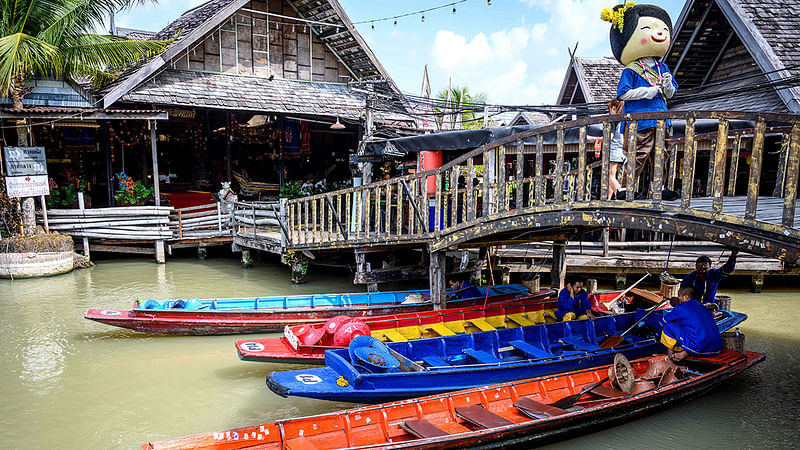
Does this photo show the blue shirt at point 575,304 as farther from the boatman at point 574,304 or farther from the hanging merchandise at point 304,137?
→ the hanging merchandise at point 304,137

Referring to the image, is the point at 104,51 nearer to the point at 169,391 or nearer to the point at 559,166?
the point at 169,391

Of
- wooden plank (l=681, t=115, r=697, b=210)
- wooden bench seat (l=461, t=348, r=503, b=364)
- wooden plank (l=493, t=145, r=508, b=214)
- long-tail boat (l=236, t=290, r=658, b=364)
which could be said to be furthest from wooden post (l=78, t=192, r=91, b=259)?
wooden plank (l=681, t=115, r=697, b=210)

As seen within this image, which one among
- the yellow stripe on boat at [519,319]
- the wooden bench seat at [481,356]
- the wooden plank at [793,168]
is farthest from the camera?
the yellow stripe on boat at [519,319]

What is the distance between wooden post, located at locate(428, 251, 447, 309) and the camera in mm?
9625

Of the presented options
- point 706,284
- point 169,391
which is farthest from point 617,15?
point 169,391

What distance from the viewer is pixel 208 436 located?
4.99m

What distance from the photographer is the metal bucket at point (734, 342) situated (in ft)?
25.4

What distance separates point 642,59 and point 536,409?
458cm

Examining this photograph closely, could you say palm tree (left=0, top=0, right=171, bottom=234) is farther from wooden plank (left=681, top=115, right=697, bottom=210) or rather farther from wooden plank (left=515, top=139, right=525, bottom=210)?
wooden plank (left=681, top=115, right=697, bottom=210)

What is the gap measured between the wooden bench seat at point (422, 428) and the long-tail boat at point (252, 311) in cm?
418

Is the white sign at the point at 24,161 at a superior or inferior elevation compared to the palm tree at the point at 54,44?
inferior

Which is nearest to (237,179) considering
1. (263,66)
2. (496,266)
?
(263,66)

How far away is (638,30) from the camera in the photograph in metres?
6.60

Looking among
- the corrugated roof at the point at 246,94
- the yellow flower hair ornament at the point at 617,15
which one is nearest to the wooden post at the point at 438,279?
the yellow flower hair ornament at the point at 617,15
